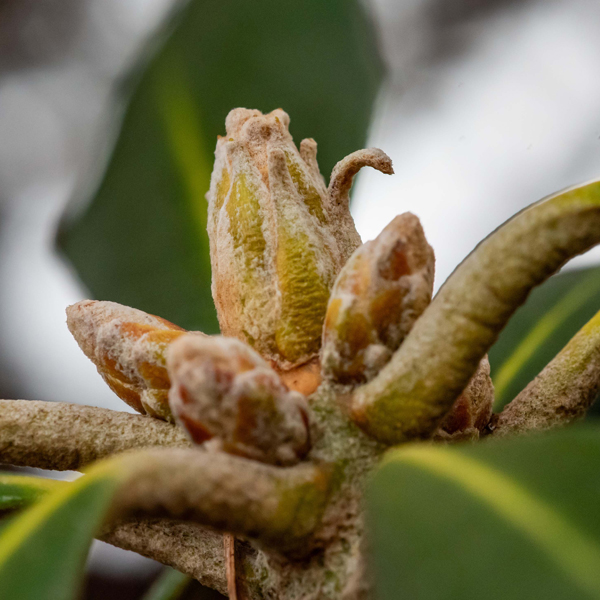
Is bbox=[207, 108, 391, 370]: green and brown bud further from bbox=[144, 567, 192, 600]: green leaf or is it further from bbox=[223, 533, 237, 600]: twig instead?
bbox=[144, 567, 192, 600]: green leaf

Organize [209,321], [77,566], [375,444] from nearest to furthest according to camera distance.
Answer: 1. [77,566]
2. [375,444]
3. [209,321]

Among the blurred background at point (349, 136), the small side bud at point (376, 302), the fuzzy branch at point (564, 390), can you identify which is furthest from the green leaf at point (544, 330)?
the small side bud at point (376, 302)

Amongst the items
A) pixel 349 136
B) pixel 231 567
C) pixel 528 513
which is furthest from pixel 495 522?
pixel 349 136

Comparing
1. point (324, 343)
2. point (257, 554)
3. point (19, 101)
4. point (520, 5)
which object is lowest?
point (257, 554)

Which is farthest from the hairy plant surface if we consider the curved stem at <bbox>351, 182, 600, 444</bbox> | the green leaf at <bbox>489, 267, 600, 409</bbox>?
the green leaf at <bbox>489, 267, 600, 409</bbox>

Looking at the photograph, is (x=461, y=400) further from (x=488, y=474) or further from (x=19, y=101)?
(x=19, y=101)

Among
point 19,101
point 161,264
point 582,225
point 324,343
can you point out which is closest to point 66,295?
point 161,264

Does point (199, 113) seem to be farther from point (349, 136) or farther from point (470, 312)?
point (470, 312)

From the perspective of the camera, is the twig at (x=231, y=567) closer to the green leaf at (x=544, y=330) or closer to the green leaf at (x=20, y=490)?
the green leaf at (x=20, y=490)
